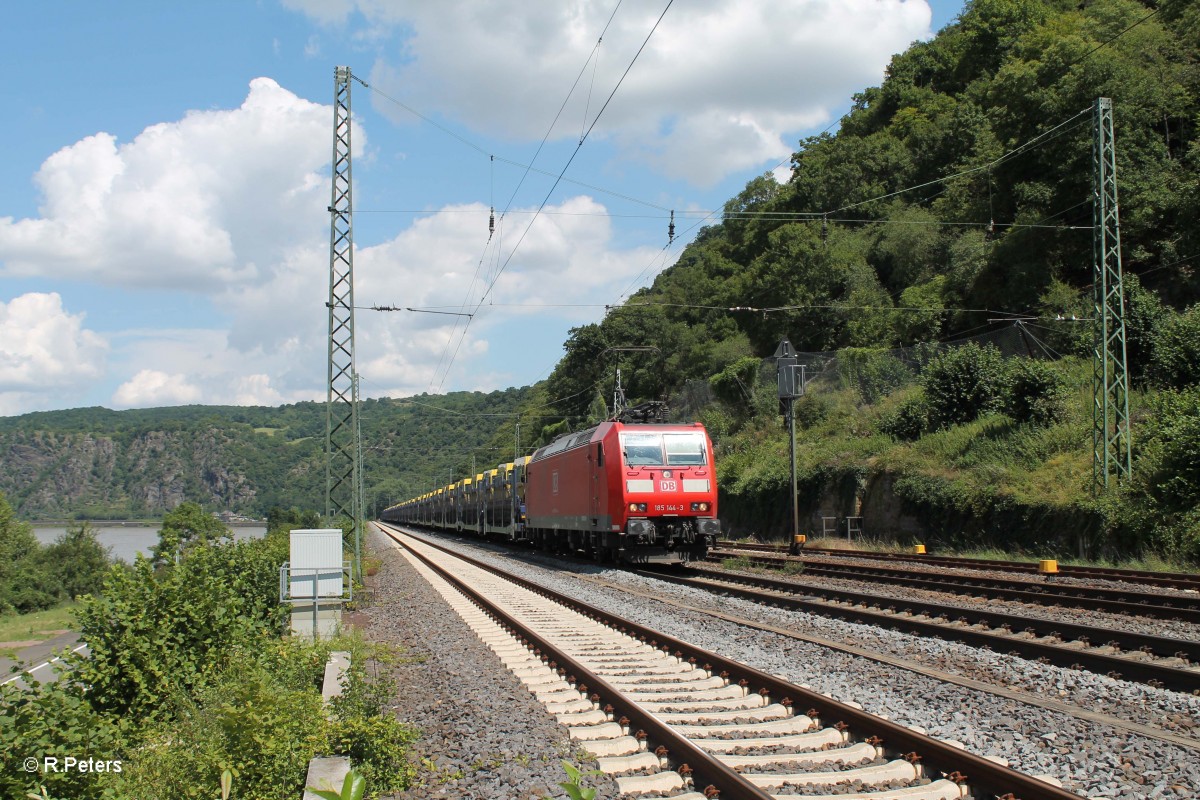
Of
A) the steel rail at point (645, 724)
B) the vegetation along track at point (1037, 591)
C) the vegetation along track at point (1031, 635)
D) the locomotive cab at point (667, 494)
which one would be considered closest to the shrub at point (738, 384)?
the locomotive cab at point (667, 494)

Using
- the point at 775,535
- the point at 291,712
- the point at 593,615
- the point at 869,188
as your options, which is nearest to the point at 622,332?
the point at 869,188

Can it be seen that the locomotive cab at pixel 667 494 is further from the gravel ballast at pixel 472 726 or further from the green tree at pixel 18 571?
the green tree at pixel 18 571

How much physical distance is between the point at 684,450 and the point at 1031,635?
11554 mm

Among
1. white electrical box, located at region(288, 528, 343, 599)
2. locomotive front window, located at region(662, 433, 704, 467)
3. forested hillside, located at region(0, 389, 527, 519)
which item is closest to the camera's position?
white electrical box, located at region(288, 528, 343, 599)

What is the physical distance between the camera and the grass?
180ft

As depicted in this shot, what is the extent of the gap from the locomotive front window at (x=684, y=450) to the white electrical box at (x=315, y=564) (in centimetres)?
888

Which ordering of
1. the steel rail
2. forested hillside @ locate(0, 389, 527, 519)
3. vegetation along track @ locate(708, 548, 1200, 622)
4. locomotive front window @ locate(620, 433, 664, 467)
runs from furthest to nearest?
A: forested hillside @ locate(0, 389, 527, 519) < locomotive front window @ locate(620, 433, 664, 467) < vegetation along track @ locate(708, 548, 1200, 622) < the steel rail

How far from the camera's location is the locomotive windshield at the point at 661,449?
21312 mm

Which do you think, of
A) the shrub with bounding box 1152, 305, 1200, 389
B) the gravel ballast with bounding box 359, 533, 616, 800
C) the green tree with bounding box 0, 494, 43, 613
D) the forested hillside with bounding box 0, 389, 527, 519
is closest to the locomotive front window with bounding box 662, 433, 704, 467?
the gravel ballast with bounding box 359, 533, 616, 800

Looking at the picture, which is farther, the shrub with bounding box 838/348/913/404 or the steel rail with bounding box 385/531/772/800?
the shrub with bounding box 838/348/913/404

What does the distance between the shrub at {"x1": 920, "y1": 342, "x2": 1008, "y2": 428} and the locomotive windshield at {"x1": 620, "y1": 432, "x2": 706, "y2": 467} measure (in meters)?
13.2

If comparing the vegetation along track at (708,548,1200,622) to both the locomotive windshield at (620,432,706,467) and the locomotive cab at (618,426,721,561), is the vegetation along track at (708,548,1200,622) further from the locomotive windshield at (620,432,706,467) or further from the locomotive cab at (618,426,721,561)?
the locomotive windshield at (620,432,706,467)

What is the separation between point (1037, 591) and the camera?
14.9 meters

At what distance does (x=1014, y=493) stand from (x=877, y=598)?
1330 cm
